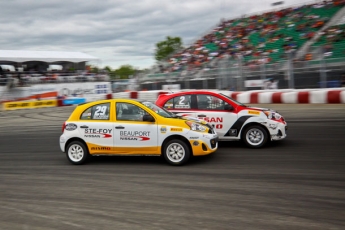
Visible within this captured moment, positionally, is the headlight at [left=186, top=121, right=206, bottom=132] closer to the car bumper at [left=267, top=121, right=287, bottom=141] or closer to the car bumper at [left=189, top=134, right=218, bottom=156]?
the car bumper at [left=189, top=134, right=218, bottom=156]

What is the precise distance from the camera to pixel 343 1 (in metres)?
29.7

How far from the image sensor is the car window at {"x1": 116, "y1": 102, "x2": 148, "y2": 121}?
836 centimetres

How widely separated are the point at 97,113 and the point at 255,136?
378 centimetres

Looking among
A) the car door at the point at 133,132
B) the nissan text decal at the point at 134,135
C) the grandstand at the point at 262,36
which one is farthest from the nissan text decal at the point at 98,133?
the grandstand at the point at 262,36

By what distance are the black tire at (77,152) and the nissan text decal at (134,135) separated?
38.5 inches

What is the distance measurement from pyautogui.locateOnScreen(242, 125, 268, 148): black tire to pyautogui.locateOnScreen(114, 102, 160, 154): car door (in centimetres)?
245

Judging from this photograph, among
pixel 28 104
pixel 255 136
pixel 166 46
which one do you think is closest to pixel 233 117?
pixel 255 136

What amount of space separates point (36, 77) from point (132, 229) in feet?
107

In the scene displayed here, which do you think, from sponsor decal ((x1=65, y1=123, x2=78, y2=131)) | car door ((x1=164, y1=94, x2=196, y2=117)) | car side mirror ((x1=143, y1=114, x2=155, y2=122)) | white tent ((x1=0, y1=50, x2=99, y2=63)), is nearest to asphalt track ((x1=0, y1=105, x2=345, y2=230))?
sponsor decal ((x1=65, y1=123, x2=78, y2=131))

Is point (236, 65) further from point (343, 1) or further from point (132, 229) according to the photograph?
point (132, 229)

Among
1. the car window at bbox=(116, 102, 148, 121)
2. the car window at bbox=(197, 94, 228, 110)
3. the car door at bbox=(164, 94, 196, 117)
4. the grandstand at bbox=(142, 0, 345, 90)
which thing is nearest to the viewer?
the car window at bbox=(116, 102, 148, 121)

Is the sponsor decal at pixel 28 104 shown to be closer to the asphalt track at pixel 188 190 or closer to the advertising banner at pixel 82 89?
the advertising banner at pixel 82 89

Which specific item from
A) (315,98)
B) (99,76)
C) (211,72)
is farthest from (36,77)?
(315,98)

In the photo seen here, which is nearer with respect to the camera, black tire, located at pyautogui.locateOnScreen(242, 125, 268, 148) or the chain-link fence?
black tire, located at pyautogui.locateOnScreen(242, 125, 268, 148)
